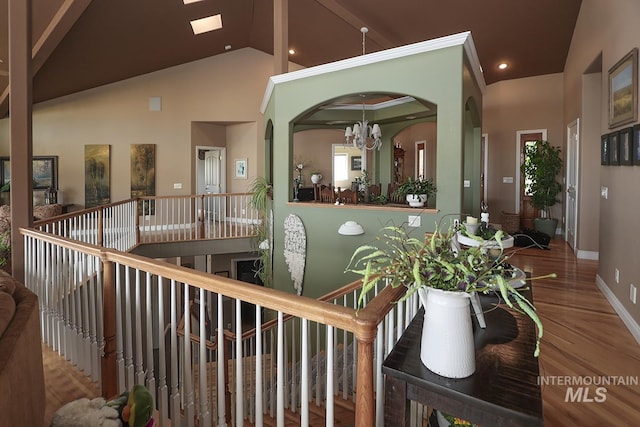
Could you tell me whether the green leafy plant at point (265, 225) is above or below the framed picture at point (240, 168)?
below

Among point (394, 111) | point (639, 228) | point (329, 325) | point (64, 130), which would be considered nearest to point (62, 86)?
point (64, 130)

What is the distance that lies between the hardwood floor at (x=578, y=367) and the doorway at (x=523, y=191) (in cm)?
425

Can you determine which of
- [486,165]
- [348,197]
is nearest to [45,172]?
[348,197]

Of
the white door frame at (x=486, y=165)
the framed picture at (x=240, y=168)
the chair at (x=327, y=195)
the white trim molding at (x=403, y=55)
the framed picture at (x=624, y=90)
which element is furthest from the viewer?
the framed picture at (x=240, y=168)

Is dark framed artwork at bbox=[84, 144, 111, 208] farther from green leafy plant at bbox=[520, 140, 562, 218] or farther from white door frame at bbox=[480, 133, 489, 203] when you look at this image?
green leafy plant at bbox=[520, 140, 562, 218]

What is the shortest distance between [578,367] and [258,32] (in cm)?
811

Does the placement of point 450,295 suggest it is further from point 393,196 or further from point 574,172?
point 574,172

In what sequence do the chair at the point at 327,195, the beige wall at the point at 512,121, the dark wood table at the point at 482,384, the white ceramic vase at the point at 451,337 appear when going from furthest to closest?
the beige wall at the point at 512,121, the chair at the point at 327,195, the white ceramic vase at the point at 451,337, the dark wood table at the point at 482,384

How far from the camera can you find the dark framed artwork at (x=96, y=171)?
8.52 metres

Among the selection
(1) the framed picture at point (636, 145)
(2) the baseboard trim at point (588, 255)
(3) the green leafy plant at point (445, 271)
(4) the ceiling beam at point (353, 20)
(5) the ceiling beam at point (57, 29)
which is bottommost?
(2) the baseboard trim at point (588, 255)

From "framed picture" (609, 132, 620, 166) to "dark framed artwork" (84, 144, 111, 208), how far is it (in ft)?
29.6

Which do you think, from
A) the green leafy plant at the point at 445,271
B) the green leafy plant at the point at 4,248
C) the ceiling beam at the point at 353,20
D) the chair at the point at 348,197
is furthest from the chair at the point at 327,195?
the green leafy plant at the point at 4,248

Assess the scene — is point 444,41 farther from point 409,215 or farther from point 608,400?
point 608,400

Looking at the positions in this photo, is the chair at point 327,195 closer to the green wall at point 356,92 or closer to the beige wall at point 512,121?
the green wall at point 356,92
